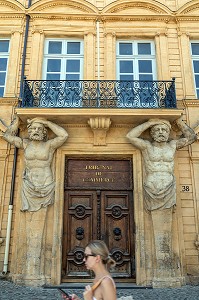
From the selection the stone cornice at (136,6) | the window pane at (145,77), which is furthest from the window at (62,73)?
the window pane at (145,77)

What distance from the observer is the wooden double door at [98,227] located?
7258mm

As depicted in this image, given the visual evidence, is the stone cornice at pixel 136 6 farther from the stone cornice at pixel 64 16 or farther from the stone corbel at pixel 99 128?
the stone corbel at pixel 99 128

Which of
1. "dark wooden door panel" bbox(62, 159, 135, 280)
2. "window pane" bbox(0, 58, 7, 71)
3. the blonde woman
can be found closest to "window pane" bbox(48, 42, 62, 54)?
"window pane" bbox(0, 58, 7, 71)

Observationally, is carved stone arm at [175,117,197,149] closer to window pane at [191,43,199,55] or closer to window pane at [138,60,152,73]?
window pane at [138,60,152,73]

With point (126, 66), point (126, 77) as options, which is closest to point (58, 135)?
point (126, 77)

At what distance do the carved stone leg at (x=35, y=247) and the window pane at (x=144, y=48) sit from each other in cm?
549

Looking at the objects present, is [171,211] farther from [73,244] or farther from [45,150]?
[45,150]

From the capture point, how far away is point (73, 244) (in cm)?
740

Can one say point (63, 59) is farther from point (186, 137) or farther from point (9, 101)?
point (186, 137)

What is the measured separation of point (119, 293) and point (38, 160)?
3.38m

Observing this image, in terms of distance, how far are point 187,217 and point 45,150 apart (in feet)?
12.2

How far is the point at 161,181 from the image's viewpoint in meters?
7.28

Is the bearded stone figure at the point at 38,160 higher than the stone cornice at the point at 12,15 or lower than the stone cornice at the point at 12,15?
lower

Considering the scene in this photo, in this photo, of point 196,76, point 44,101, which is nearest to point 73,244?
point 44,101
